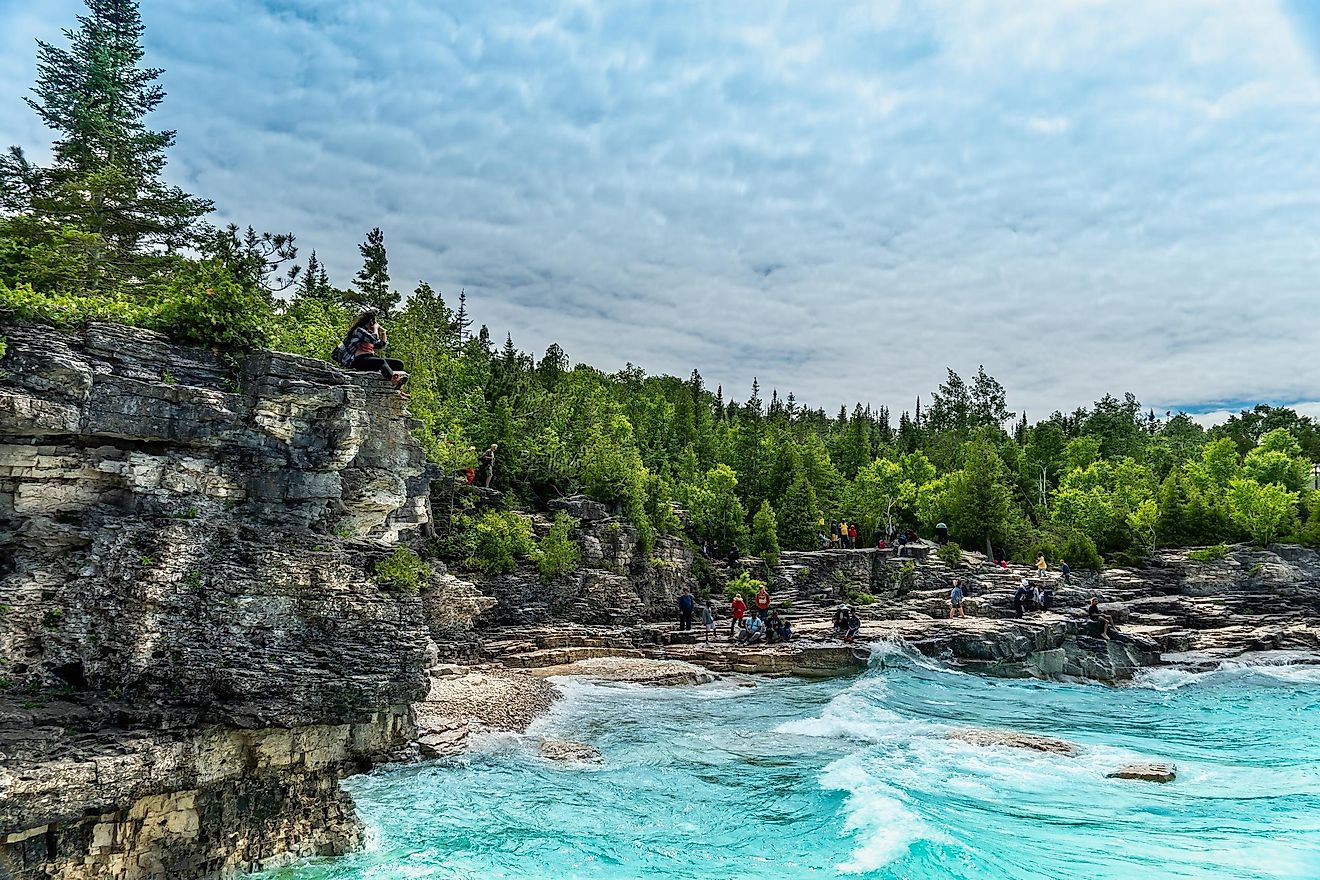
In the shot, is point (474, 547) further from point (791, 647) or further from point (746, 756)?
point (746, 756)

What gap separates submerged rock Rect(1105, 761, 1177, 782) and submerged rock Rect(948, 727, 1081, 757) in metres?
1.97

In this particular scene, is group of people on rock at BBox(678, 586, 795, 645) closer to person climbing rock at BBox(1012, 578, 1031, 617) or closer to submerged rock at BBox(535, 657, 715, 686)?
submerged rock at BBox(535, 657, 715, 686)

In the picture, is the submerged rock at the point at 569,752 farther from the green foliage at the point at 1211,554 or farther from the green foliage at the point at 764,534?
the green foliage at the point at 1211,554

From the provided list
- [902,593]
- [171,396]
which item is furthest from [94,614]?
[902,593]

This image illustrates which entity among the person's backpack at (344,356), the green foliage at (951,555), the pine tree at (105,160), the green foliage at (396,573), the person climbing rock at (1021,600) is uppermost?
the pine tree at (105,160)

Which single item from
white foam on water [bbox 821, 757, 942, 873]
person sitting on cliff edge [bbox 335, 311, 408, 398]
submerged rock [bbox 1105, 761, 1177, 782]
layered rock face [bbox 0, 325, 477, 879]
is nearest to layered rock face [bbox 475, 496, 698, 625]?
person sitting on cliff edge [bbox 335, 311, 408, 398]

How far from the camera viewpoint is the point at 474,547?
37.5 meters

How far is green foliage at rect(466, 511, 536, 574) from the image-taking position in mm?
37750

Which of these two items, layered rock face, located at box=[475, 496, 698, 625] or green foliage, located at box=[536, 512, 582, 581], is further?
green foliage, located at box=[536, 512, 582, 581]

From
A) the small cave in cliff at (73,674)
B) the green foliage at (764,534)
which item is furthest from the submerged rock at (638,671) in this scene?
the green foliage at (764,534)

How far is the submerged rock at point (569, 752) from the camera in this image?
66.1ft

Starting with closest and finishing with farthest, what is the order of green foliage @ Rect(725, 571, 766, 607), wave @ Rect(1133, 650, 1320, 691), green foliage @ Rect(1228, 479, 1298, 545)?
wave @ Rect(1133, 650, 1320, 691) → green foliage @ Rect(725, 571, 766, 607) → green foliage @ Rect(1228, 479, 1298, 545)

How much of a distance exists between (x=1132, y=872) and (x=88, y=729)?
63.6 ft

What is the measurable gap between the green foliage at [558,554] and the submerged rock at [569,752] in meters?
17.9
